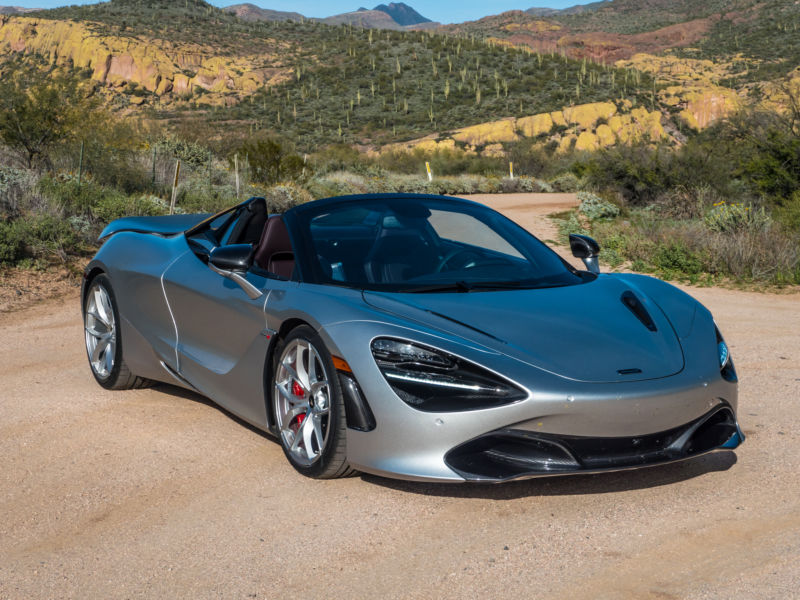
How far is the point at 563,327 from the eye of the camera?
12.9ft

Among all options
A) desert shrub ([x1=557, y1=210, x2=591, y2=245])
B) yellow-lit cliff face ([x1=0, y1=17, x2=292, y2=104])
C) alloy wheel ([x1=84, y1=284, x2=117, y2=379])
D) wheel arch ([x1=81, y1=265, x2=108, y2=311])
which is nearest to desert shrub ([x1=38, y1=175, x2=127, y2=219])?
wheel arch ([x1=81, y1=265, x2=108, y2=311])

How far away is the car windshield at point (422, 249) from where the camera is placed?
175 inches

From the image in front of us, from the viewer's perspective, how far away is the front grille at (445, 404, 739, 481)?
3.48 metres

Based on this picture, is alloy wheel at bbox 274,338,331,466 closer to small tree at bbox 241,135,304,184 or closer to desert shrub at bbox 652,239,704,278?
desert shrub at bbox 652,239,704,278

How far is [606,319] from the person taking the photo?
411cm

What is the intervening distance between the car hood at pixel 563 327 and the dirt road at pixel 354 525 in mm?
597

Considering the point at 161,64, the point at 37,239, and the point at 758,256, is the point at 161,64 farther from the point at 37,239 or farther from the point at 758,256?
the point at 758,256

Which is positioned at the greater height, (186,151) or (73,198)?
(73,198)

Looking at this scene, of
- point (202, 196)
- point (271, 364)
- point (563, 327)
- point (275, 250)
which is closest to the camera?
point (563, 327)

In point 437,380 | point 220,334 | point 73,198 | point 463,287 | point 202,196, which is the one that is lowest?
point 202,196

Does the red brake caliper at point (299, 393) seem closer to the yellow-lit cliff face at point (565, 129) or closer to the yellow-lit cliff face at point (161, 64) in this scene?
the yellow-lit cliff face at point (565, 129)

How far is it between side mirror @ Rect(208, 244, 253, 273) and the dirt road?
954mm

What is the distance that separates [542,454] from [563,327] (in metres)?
0.66

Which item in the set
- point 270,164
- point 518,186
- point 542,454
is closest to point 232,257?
point 542,454
